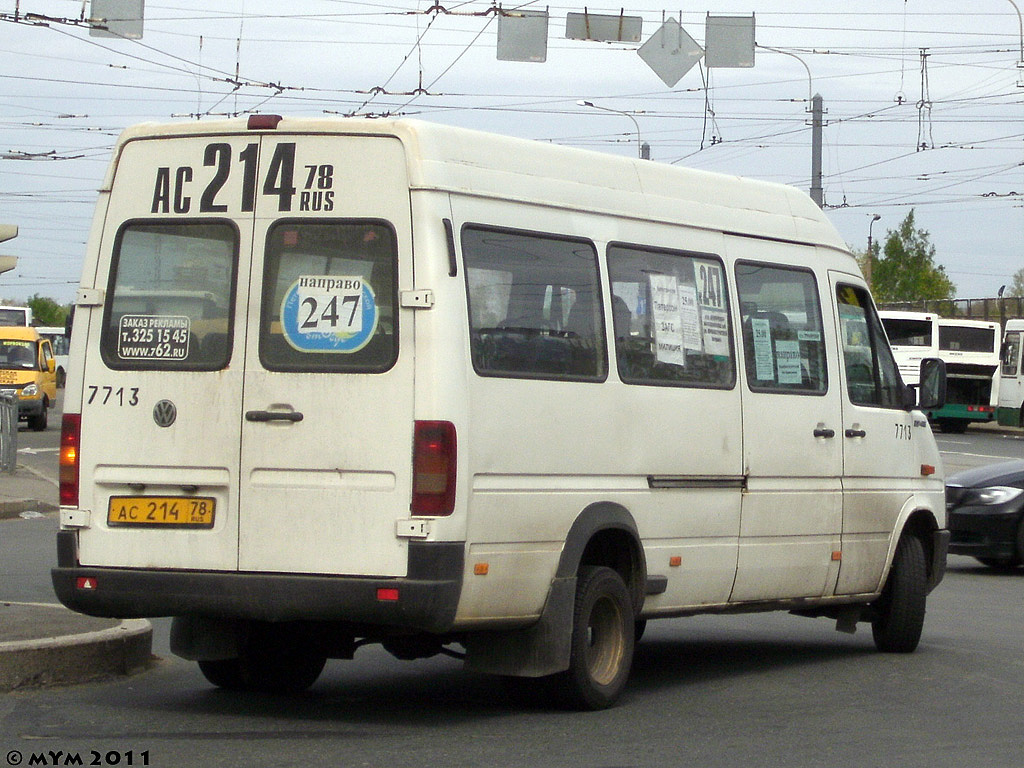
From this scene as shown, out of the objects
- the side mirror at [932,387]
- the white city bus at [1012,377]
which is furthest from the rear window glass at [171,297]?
the white city bus at [1012,377]

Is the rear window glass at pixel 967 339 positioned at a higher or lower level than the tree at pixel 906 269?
lower

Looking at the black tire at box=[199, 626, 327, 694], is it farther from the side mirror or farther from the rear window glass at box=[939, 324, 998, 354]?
the rear window glass at box=[939, 324, 998, 354]

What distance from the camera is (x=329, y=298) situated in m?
7.13

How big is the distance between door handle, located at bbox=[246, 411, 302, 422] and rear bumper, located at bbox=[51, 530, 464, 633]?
2.06ft

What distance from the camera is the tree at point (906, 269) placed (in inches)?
3191

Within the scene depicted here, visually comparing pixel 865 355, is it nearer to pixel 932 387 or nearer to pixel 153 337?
pixel 932 387

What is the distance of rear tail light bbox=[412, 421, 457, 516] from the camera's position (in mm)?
6797

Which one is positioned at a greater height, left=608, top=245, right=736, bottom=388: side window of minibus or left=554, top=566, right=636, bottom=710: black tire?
left=608, top=245, right=736, bottom=388: side window of minibus

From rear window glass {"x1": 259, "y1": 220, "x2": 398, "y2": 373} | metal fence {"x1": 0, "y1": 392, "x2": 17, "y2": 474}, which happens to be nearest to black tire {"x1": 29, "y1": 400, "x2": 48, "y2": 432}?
metal fence {"x1": 0, "y1": 392, "x2": 17, "y2": 474}

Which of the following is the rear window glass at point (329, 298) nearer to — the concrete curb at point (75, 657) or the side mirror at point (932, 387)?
the concrete curb at point (75, 657)

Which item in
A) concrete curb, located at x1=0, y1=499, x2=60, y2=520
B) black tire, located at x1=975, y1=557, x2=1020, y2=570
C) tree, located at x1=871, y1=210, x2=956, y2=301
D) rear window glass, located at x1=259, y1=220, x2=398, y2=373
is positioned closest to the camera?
rear window glass, located at x1=259, y1=220, x2=398, y2=373

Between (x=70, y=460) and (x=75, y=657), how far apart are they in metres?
1.16

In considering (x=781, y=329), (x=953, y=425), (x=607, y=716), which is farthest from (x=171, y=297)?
(x=953, y=425)

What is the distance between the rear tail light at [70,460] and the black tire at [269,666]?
1.17 m
